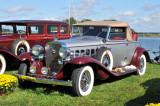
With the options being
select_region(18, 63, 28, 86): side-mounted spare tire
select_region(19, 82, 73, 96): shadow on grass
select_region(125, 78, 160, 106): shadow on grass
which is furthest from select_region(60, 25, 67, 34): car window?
select_region(125, 78, 160, 106): shadow on grass

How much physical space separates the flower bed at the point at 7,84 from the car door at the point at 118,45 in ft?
9.47

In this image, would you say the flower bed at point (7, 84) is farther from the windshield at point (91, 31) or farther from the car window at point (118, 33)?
the car window at point (118, 33)

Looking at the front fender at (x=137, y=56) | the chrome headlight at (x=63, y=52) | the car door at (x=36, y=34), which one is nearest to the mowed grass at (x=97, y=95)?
the chrome headlight at (x=63, y=52)

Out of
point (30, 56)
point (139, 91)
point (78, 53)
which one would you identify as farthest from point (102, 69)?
point (30, 56)

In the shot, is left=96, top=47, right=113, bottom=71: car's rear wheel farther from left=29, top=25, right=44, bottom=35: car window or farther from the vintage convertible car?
left=29, top=25, right=44, bottom=35: car window

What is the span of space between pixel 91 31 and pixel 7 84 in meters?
3.10

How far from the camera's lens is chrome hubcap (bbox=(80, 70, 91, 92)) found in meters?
5.12

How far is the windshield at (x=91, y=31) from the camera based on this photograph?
6.56m

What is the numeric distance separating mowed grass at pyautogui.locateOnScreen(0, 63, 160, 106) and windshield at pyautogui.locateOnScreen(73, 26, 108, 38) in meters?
1.50

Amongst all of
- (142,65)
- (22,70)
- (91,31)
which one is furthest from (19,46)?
(142,65)

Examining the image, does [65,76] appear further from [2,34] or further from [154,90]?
[2,34]

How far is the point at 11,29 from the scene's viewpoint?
941 centimetres

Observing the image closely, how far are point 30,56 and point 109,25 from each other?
2508 mm

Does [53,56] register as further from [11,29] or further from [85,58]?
[11,29]
